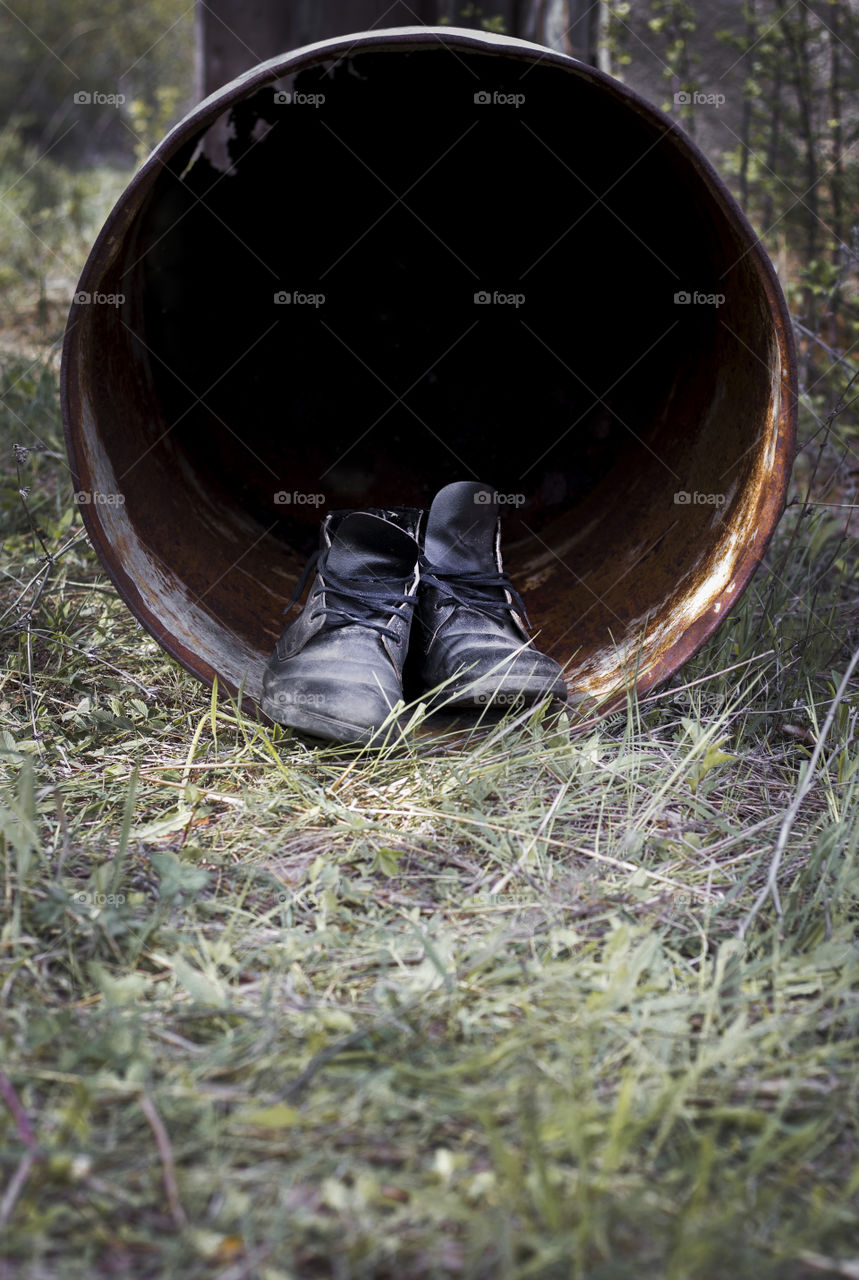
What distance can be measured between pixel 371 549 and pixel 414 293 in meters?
0.88

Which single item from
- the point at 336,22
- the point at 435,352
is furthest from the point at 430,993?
the point at 336,22

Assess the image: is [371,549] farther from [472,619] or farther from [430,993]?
[430,993]

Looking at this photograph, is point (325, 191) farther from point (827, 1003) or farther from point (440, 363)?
point (827, 1003)

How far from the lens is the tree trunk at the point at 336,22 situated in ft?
9.78

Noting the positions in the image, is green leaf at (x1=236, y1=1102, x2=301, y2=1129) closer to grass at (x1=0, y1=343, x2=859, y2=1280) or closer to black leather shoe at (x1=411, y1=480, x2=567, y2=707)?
grass at (x1=0, y1=343, x2=859, y2=1280)

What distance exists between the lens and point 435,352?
2.42 meters

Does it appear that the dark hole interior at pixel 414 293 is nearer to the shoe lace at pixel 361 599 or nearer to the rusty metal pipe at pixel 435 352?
the rusty metal pipe at pixel 435 352

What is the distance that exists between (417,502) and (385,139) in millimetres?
817

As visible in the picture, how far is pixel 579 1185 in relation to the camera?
2.65ft

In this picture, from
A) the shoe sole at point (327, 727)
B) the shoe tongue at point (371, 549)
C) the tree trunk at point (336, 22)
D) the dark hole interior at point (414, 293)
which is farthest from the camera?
the tree trunk at point (336, 22)

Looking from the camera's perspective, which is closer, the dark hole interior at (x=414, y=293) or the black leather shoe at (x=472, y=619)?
the black leather shoe at (x=472, y=619)

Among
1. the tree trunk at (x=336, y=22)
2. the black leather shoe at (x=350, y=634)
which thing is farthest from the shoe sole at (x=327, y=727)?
the tree trunk at (x=336, y=22)

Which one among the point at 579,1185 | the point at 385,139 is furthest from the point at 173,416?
the point at 579,1185

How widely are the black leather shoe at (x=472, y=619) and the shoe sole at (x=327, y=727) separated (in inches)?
6.0
